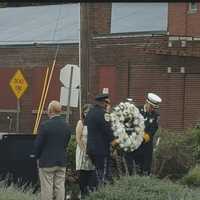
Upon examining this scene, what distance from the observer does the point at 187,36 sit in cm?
2602

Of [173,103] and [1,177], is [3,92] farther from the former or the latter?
[1,177]

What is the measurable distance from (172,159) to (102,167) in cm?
334

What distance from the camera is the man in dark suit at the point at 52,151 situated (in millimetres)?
10344

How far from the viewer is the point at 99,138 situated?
1141 cm

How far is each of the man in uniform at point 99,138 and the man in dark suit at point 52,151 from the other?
89cm

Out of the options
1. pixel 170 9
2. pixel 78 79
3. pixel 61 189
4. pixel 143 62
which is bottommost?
pixel 61 189

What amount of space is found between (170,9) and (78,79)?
14619 millimetres

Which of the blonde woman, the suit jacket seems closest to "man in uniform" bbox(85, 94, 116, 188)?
the blonde woman

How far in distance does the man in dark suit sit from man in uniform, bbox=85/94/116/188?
2.93ft

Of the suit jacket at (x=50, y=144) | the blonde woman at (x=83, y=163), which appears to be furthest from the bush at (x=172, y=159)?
the suit jacket at (x=50, y=144)

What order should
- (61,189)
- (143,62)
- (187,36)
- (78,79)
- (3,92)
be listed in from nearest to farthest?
(61,189) < (78,79) < (187,36) < (143,62) < (3,92)

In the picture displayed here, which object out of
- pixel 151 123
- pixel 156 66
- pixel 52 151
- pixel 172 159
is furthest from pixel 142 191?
pixel 156 66

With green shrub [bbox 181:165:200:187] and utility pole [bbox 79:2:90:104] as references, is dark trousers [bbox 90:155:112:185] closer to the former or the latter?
green shrub [bbox 181:165:200:187]

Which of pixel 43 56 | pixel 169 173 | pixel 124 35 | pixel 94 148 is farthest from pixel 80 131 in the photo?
pixel 43 56
